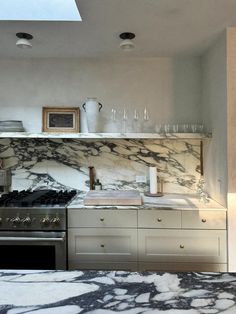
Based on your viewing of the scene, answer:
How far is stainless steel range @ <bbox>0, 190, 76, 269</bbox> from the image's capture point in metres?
2.27

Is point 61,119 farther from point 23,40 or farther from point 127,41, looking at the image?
point 127,41

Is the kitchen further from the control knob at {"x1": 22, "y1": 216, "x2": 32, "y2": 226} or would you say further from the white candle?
the control knob at {"x1": 22, "y1": 216, "x2": 32, "y2": 226}

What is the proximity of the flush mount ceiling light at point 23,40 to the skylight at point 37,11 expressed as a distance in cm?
23

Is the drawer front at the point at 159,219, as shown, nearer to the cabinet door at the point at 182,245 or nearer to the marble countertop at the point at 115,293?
the cabinet door at the point at 182,245

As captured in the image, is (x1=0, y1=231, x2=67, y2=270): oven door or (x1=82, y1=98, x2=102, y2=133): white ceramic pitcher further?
(x1=82, y1=98, x2=102, y2=133): white ceramic pitcher

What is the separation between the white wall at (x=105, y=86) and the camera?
2959mm

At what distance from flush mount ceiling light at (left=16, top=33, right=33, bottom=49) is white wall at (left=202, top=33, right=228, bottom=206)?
1647 millimetres

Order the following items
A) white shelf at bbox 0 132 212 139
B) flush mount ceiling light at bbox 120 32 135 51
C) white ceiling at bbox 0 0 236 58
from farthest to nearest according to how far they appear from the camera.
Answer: white shelf at bbox 0 132 212 139 < flush mount ceiling light at bbox 120 32 135 51 < white ceiling at bbox 0 0 236 58

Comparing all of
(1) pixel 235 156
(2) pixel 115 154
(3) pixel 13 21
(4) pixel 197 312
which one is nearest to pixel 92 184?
(2) pixel 115 154

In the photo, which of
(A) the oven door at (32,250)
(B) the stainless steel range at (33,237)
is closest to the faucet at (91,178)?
(B) the stainless steel range at (33,237)

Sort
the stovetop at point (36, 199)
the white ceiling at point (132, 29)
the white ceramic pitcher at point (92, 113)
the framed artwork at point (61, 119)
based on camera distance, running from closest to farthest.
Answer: the white ceiling at point (132, 29)
the stovetop at point (36, 199)
the white ceramic pitcher at point (92, 113)
the framed artwork at point (61, 119)

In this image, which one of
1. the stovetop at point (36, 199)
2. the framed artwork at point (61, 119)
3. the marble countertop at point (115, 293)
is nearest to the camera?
the marble countertop at point (115, 293)

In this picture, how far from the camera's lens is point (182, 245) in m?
2.30

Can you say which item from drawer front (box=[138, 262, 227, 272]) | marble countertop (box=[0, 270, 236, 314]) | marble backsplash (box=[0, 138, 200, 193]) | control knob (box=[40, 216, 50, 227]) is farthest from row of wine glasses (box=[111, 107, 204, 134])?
marble countertop (box=[0, 270, 236, 314])
